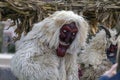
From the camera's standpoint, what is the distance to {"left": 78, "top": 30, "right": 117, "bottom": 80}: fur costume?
159 inches

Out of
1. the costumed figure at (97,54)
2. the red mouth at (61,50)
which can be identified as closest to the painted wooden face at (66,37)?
the red mouth at (61,50)

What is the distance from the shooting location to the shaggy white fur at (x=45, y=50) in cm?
348

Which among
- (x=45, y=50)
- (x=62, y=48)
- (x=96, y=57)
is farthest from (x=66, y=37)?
(x=96, y=57)

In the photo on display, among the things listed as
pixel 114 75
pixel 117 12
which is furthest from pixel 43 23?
pixel 114 75

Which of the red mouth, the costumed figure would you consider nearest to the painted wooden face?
the red mouth

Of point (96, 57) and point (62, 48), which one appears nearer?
point (62, 48)

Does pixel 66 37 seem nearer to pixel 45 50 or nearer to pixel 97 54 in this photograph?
pixel 45 50

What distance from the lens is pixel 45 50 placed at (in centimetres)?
352

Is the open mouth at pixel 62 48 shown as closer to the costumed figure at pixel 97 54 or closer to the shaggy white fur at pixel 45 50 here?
the shaggy white fur at pixel 45 50

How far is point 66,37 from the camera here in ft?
11.7

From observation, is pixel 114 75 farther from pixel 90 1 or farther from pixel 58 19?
pixel 90 1

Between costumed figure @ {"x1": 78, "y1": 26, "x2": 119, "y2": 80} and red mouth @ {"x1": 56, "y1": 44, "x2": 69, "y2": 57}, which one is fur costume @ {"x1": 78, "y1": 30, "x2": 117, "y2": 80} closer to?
costumed figure @ {"x1": 78, "y1": 26, "x2": 119, "y2": 80}

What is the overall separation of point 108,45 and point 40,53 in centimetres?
85

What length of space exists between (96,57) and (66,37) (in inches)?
22.7
